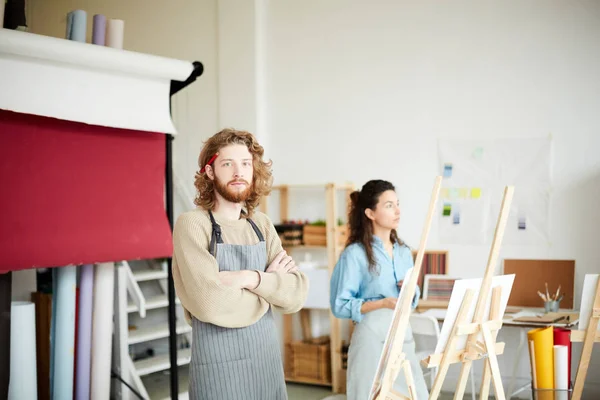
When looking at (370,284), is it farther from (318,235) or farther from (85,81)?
(318,235)

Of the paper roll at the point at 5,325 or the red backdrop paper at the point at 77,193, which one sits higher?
the red backdrop paper at the point at 77,193

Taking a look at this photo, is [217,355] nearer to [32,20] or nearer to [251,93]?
[251,93]

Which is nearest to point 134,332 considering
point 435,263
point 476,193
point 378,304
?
point 435,263

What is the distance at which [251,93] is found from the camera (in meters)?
5.81

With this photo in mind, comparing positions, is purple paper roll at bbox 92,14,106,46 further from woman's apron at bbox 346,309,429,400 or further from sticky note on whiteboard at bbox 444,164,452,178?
sticky note on whiteboard at bbox 444,164,452,178

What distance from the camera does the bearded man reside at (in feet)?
6.88

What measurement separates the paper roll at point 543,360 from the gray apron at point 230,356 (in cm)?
144

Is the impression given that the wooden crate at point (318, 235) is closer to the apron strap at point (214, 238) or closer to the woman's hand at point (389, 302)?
the woman's hand at point (389, 302)

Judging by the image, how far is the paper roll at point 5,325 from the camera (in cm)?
306

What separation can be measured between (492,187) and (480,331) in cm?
259

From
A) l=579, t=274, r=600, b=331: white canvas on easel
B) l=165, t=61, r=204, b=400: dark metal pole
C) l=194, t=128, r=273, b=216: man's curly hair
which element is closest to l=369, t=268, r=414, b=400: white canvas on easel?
l=194, t=128, r=273, b=216: man's curly hair

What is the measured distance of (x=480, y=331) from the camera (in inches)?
103

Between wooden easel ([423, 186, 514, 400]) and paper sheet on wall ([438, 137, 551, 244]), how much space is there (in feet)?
7.90

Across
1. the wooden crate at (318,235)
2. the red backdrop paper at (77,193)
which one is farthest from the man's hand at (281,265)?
the wooden crate at (318,235)
